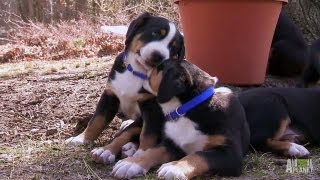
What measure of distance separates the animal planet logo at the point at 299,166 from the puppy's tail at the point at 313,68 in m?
2.10

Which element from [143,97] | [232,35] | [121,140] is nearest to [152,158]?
→ [121,140]

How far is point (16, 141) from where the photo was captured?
4637mm

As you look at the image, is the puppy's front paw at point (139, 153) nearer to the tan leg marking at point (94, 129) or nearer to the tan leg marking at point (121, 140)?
the tan leg marking at point (121, 140)

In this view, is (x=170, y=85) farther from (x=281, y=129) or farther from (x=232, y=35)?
(x=232, y=35)

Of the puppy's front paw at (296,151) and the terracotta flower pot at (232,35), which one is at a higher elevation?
the terracotta flower pot at (232,35)

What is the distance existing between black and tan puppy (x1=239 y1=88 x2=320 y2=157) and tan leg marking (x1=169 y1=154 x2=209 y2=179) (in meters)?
0.90

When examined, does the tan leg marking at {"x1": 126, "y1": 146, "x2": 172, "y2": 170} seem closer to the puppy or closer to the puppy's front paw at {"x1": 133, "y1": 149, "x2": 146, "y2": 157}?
the puppy's front paw at {"x1": 133, "y1": 149, "x2": 146, "y2": 157}

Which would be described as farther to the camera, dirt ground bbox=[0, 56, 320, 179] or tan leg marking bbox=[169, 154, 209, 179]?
dirt ground bbox=[0, 56, 320, 179]

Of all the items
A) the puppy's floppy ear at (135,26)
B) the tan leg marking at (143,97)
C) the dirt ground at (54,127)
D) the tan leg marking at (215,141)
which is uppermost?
the puppy's floppy ear at (135,26)

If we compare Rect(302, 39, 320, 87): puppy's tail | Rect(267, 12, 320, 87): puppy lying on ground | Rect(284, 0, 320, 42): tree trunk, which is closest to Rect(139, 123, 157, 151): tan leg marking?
Rect(302, 39, 320, 87): puppy's tail

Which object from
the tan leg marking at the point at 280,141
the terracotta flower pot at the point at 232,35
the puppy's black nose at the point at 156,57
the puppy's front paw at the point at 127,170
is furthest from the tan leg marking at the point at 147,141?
the terracotta flower pot at the point at 232,35

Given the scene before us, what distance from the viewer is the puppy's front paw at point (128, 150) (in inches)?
161

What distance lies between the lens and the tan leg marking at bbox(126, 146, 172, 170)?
3604 mm

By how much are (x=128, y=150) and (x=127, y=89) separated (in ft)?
2.06
